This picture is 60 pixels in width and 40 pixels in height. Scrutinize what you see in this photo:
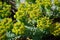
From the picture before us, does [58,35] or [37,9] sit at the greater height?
[37,9]

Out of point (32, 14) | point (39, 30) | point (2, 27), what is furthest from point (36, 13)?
point (2, 27)

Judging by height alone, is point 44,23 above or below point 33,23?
above

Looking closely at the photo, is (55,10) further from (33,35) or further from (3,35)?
(3,35)

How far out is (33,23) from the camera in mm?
3781

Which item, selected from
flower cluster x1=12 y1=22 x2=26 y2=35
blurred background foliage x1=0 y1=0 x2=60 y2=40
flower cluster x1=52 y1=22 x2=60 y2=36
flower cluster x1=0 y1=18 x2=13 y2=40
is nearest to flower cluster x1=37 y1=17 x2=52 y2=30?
blurred background foliage x1=0 y1=0 x2=60 y2=40

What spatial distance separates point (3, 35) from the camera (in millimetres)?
3438

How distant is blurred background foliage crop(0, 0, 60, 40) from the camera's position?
3.50 meters

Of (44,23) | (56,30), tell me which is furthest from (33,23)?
(56,30)

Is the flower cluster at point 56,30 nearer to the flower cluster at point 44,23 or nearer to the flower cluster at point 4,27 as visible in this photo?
the flower cluster at point 44,23

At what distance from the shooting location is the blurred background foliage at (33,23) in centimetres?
350

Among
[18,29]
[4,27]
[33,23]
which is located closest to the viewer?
[18,29]

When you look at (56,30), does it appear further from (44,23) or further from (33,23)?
(33,23)

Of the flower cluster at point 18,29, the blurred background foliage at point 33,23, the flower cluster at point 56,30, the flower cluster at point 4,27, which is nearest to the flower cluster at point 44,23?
the blurred background foliage at point 33,23

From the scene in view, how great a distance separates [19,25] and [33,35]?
0.29 m
